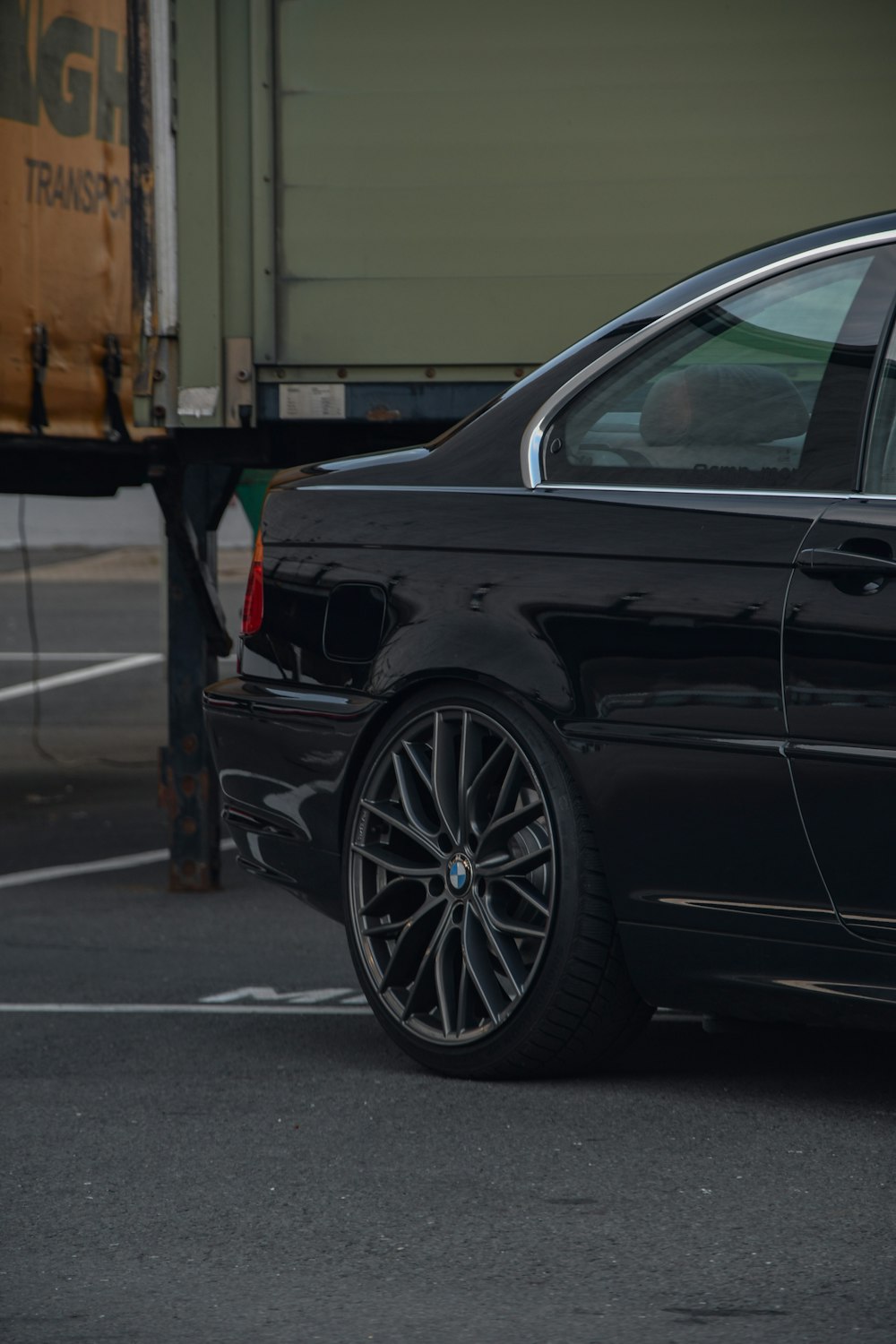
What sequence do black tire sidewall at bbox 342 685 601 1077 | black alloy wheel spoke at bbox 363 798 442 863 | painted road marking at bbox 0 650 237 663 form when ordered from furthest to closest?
painted road marking at bbox 0 650 237 663 → black alloy wheel spoke at bbox 363 798 442 863 → black tire sidewall at bbox 342 685 601 1077

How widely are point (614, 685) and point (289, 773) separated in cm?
96

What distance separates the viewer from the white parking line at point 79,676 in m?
15.2

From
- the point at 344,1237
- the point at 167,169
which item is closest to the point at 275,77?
the point at 167,169

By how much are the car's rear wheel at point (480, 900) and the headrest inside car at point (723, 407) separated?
0.67m

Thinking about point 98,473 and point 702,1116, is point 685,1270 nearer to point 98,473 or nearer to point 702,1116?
point 702,1116

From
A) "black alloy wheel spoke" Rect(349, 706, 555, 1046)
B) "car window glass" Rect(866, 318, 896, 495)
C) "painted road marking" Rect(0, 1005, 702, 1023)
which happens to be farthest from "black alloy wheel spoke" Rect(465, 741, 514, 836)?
"painted road marking" Rect(0, 1005, 702, 1023)

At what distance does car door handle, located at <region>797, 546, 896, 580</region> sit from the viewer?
4234mm

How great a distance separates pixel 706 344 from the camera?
4.74 meters

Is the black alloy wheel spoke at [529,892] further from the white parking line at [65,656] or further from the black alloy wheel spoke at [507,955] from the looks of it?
the white parking line at [65,656]

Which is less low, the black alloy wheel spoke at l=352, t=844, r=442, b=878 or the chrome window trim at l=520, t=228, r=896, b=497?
the chrome window trim at l=520, t=228, r=896, b=497

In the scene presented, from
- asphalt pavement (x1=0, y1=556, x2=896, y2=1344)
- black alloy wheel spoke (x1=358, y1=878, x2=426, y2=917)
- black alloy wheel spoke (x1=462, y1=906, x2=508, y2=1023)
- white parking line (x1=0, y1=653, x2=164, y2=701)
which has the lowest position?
white parking line (x1=0, y1=653, x2=164, y2=701)

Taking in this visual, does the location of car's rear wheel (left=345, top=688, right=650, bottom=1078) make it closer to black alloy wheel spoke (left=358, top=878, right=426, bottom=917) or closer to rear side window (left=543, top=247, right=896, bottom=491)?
black alloy wheel spoke (left=358, top=878, right=426, bottom=917)

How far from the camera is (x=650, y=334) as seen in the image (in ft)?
15.8

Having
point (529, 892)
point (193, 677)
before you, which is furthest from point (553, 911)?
point (193, 677)
